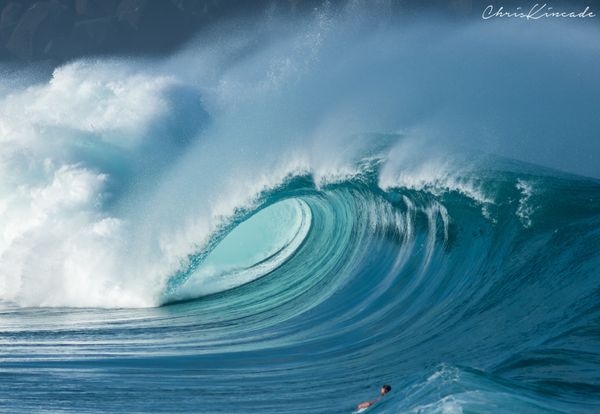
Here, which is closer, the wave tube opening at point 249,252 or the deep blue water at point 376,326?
the deep blue water at point 376,326

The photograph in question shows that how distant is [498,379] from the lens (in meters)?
6.16

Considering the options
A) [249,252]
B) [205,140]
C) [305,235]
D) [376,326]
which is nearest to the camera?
[376,326]

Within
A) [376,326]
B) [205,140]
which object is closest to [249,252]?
[205,140]

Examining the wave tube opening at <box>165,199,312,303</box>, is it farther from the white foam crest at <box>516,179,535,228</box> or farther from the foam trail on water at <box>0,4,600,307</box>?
the white foam crest at <box>516,179,535,228</box>

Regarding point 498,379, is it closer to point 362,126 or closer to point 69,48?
point 362,126

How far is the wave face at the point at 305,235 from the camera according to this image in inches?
305

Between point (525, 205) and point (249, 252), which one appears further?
point (249, 252)

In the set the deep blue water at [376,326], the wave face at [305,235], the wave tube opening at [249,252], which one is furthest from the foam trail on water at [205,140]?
the deep blue water at [376,326]

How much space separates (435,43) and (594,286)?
10915mm

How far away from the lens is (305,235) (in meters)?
15.5

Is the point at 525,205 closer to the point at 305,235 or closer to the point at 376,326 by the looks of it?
the point at 376,326

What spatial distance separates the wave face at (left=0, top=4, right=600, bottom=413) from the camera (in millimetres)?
7754

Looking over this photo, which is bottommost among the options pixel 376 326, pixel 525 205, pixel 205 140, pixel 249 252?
pixel 376 326

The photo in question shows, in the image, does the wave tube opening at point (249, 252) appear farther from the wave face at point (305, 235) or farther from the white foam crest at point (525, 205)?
the white foam crest at point (525, 205)
